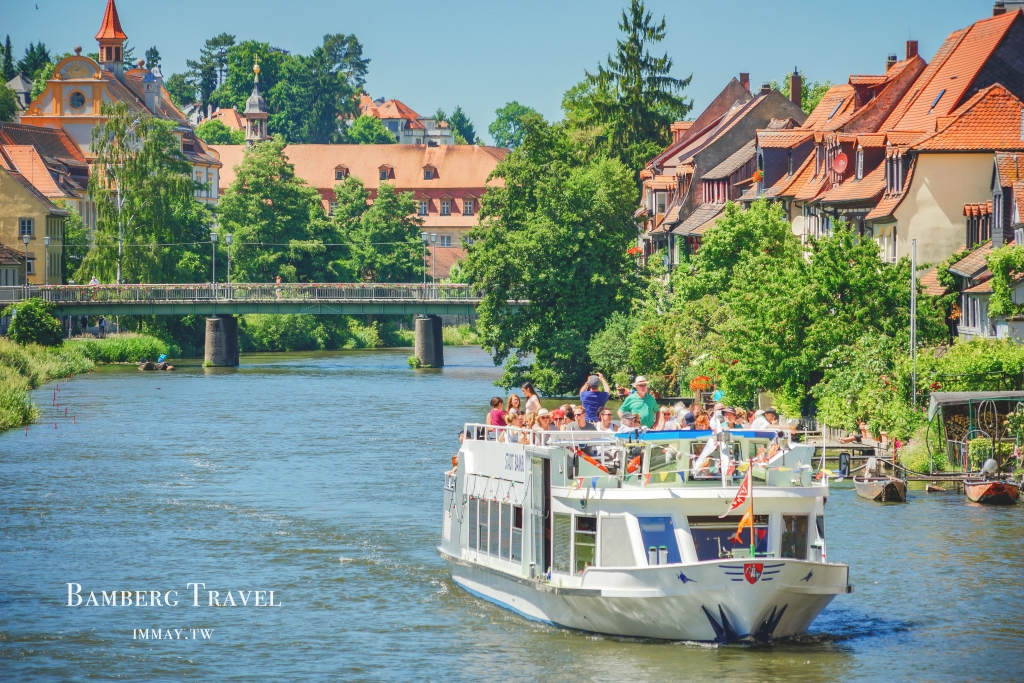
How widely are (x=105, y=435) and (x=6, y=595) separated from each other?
1117 inches

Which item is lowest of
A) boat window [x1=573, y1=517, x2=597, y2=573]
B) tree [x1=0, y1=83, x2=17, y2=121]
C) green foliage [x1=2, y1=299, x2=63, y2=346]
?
boat window [x1=573, y1=517, x2=597, y2=573]

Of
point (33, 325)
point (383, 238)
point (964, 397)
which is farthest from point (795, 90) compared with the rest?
point (964, 397)

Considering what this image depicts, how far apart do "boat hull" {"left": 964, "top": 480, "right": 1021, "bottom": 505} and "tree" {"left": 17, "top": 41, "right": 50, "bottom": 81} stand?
515 ft

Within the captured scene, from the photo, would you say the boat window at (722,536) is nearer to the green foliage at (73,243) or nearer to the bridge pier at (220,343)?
the bridge pier at (220,343)

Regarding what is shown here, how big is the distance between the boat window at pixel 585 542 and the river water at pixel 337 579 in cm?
156

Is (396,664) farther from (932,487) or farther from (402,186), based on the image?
(402,186)

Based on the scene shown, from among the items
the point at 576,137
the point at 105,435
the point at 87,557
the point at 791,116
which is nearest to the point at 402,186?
the point at 576,137

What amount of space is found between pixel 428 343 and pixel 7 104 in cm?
6967

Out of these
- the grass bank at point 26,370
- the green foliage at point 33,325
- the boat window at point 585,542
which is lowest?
the boat window at point 585,542

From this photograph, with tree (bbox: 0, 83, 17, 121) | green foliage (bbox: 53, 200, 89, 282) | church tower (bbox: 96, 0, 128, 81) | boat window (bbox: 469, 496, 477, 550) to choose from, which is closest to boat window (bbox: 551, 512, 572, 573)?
boat window (bbox: 469, 496, 477, 550)

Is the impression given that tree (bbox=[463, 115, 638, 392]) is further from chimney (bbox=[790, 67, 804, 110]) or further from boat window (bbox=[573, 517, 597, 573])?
boat window (bbox=[573, 517, 597, 573])

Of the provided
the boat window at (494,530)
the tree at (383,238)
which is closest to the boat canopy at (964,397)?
the boat window at (494,530)

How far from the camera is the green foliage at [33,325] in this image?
3752 inches

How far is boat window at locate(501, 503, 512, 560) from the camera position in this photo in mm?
30172
